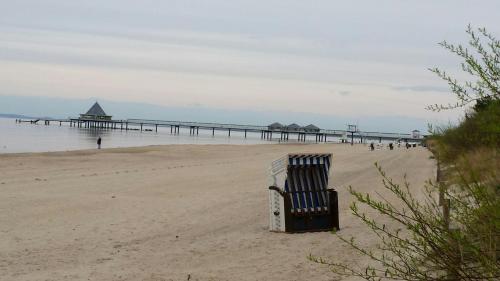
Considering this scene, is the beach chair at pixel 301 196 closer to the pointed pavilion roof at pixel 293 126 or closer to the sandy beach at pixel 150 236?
the sandy beach at pixel 150 236

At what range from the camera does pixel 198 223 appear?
34.9ft

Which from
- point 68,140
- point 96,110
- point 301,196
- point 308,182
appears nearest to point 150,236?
point 301,196

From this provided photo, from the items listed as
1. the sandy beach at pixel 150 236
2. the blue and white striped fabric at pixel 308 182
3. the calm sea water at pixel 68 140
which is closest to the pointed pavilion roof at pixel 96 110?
the calm sea water at pixel 68 140

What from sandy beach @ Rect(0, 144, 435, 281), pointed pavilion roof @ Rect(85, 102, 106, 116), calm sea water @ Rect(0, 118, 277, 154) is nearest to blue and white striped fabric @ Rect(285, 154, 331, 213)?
sandy beach @ Rect(0, 144, 435, 281)

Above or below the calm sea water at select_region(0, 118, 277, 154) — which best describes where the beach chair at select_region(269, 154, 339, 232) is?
above

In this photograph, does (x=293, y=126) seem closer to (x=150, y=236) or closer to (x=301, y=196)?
Answer: (x=301, y=196)

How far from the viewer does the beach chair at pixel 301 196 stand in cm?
991

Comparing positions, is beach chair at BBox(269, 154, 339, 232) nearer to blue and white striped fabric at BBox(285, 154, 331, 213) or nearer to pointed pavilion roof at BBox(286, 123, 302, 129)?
blue and white striped fabric at BBox(285, 154, 331, 213)

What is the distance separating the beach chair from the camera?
32.5 feet

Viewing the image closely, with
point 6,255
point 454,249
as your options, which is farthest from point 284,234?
point 454,249

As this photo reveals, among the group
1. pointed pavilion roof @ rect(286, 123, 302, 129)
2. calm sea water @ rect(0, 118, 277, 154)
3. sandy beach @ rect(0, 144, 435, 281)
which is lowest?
calm sea water @ rect(0, 118, 277, 154)

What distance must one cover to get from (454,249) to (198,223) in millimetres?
6867

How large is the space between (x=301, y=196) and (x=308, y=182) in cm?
37

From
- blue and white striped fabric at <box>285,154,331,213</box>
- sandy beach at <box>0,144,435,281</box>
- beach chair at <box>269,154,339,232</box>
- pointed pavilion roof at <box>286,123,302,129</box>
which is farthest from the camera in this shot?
pointed pavilion roof at <box>286,123,302,129</box>
